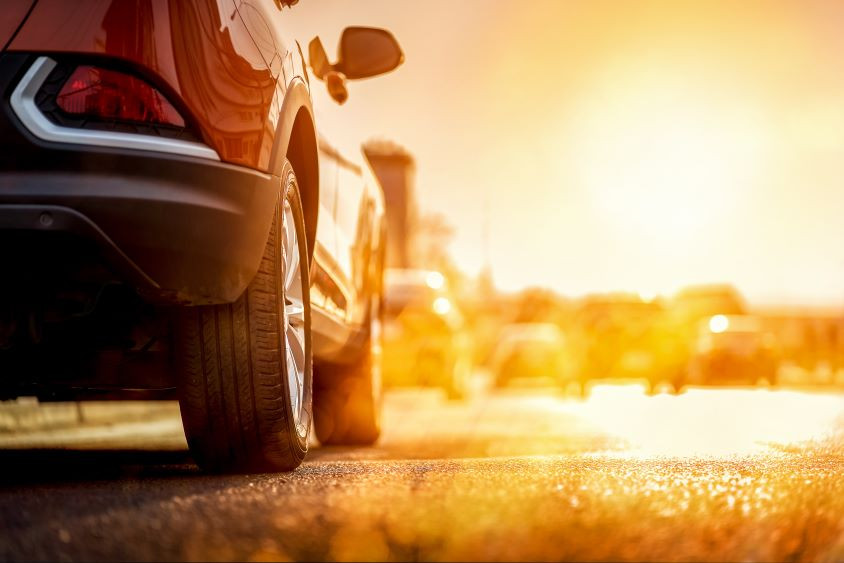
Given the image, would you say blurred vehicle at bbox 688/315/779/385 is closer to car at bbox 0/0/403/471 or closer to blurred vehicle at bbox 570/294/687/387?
blurred vehicle at bbox 570/294/687/387

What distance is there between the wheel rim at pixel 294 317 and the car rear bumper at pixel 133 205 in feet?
1.75

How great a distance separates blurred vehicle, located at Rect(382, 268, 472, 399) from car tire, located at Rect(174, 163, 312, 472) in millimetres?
12666

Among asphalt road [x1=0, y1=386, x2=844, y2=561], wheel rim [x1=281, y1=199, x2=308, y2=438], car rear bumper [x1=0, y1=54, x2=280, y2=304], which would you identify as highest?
car rear bumper [x1=0, y1=54, x2=280, y2=304]

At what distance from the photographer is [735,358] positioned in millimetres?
21609

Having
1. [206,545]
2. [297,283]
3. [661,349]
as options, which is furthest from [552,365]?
[206,545]

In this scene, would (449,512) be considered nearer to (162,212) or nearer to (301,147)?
(162,212)

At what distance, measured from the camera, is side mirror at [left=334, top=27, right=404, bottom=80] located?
4672mm

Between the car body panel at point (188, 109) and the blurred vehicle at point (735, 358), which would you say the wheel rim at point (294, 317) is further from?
the blurred vehicle at point (735, 358)

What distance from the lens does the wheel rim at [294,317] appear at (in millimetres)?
3518

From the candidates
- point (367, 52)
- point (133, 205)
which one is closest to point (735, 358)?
point (367, 52)

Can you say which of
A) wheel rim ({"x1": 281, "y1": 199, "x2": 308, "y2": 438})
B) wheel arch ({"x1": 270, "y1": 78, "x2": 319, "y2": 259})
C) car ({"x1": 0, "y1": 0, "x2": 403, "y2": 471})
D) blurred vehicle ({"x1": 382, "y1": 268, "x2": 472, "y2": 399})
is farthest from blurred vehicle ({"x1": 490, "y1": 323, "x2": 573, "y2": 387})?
car ({"x1": 0, "y1": 0, "x2": 403, "y2": 471})

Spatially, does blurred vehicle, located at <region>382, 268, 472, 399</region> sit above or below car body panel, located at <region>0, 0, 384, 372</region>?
below

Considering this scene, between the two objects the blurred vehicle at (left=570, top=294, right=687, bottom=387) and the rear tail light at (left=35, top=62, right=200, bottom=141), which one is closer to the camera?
the rear tail light at (left=35, top=62, right=200, bottom=141)

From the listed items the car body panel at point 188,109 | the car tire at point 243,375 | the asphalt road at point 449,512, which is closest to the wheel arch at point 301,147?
the car body panel at point 188,109
